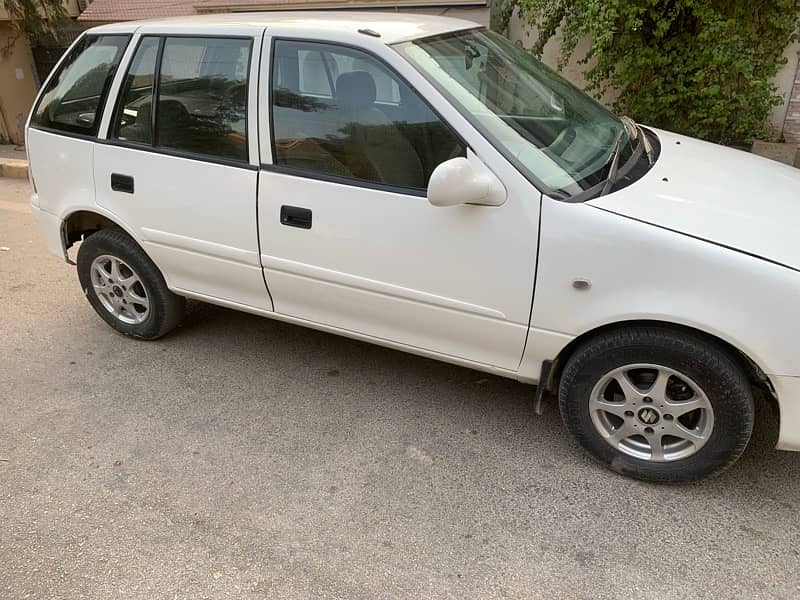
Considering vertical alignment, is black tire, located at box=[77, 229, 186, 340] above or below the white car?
below

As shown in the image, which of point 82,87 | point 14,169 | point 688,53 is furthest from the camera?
point 14,169

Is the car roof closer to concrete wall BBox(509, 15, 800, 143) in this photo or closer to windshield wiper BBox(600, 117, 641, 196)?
windshield wiper BBox(600, 117, 641, 196)

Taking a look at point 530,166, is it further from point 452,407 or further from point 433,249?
point 452,407

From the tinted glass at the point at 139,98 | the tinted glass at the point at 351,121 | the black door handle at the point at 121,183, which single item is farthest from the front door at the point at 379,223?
the black door handle at the point at 121,183

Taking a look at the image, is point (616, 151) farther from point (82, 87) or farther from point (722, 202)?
point (82, 87)

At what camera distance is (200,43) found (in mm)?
3107

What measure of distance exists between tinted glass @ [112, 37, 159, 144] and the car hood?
2326 mm

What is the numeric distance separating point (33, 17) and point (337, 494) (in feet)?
33.4

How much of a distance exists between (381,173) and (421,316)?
0.65 meters

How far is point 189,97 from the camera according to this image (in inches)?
124

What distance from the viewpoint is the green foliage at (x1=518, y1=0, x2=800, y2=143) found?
209 inches

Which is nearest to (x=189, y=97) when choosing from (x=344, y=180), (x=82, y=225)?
(x=344, y=180)

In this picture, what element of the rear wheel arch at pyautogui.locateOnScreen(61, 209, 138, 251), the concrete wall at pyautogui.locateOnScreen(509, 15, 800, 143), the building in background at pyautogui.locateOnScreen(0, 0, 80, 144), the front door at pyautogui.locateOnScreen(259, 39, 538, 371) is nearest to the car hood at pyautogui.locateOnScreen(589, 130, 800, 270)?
the front door at pyautogui.locateOnScreen(259, 39, 538, 371)

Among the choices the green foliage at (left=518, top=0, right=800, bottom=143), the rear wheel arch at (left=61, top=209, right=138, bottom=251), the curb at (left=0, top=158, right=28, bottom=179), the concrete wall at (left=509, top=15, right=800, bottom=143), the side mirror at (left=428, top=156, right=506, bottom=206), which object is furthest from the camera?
the curb at (left=0, top=158, right=28, bottom=179)
